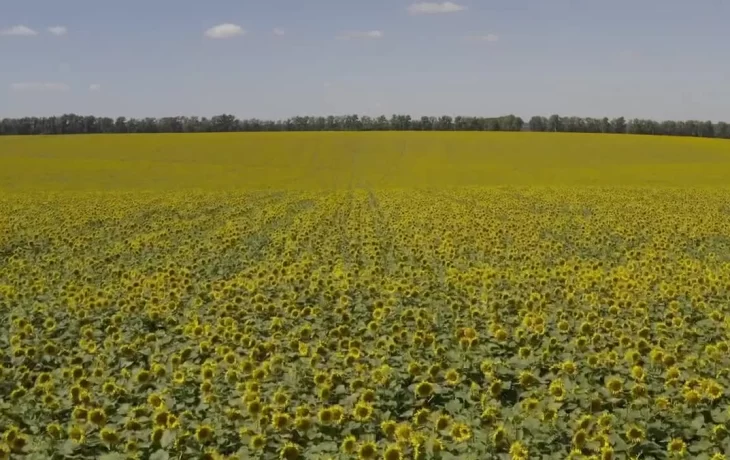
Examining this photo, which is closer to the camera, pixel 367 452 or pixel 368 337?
pixel 367 452

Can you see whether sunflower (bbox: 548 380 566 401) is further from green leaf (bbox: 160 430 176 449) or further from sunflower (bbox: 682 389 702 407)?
green leaf (bbox: 160 430 176 449)

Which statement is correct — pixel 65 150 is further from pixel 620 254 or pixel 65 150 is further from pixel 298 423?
pixel 298 423

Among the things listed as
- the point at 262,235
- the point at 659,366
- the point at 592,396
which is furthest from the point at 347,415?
the point at 262,235

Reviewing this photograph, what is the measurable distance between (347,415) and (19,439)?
2381mm

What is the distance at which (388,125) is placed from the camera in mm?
125062

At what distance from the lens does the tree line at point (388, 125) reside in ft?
368

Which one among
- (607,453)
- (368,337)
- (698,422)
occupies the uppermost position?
(607,453)

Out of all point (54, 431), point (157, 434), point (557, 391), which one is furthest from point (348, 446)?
point (54, 431)

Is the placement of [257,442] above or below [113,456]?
above

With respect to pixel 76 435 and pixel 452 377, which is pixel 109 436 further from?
pixel 452 377

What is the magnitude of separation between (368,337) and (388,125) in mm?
118301

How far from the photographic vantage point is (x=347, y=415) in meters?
5.85

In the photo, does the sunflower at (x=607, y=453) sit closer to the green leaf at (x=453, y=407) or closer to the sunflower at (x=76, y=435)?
the green leaf at (x=453, y=407)

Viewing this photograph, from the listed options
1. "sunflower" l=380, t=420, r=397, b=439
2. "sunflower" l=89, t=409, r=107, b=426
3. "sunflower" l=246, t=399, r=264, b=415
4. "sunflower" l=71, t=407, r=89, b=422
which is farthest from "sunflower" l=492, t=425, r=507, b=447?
"sunflower" l=71, t=407, r=89, b=422
